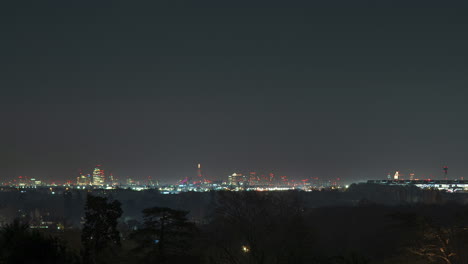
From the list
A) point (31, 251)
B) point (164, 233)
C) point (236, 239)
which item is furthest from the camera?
point (236, 239)

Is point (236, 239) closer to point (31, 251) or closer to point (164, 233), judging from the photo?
point (164, 233)

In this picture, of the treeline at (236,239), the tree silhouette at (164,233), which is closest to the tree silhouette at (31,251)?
the treeline at (236,239)

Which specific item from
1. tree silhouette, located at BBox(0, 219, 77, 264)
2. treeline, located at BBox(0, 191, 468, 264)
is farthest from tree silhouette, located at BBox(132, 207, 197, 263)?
tree silhouette, located at BBox(0, 219, 77, 264)

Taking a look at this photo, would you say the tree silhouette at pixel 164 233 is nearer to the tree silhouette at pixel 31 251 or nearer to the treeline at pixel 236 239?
the treeline at pixel 236 239

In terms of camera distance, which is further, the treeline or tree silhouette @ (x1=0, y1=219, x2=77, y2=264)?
the treeline

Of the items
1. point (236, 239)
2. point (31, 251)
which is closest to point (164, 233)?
point (31, 251)

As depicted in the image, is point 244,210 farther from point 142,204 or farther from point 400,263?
point 142,204

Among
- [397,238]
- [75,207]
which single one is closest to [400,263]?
[397,238]

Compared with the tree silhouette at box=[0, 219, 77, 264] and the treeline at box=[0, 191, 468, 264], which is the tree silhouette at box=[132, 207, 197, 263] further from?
the tree silhouette at box=[0, 219, 77, 264]
